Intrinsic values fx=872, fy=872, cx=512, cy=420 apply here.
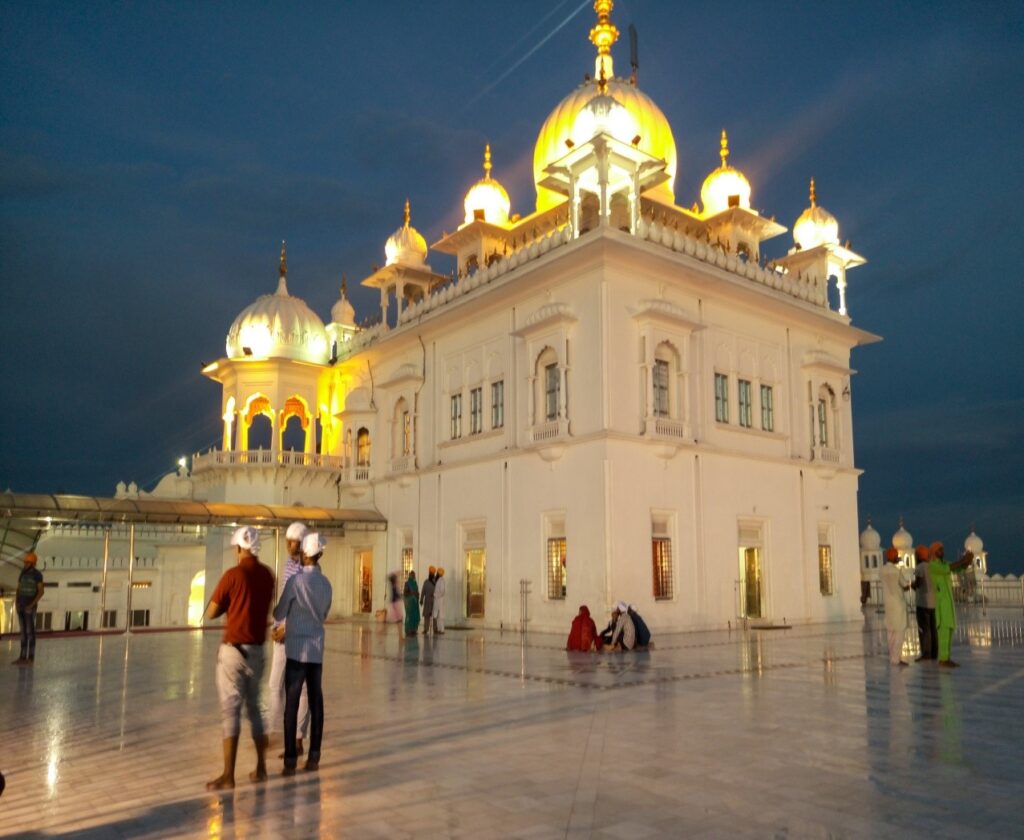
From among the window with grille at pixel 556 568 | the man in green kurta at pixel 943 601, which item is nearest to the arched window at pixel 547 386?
the window with grille at pixel 556 568

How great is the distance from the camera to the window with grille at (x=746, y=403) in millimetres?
21094

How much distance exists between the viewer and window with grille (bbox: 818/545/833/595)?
22.7m

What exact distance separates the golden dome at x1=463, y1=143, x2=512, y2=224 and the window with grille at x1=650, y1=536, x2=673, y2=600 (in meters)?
12.0

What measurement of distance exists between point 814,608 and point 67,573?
20726mm

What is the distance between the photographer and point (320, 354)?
94.7 ft

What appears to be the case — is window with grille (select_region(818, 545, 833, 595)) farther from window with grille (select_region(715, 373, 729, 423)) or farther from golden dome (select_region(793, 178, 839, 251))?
golden dome (select_region(793, 178, 839, 251))

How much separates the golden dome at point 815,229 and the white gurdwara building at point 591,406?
0.07m

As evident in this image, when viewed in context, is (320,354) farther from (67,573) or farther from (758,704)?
(758,704)

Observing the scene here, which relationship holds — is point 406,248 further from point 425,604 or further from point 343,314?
point 425,604

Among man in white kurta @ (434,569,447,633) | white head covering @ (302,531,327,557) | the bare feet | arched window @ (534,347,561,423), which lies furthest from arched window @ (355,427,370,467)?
the bare feet

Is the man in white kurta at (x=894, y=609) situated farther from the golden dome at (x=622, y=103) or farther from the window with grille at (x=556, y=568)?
the golden dome at (x=622, y=103)

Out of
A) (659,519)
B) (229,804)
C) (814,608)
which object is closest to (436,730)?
(229,804)

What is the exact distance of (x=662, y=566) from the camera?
18.6 meters

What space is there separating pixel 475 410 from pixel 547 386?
282cm
